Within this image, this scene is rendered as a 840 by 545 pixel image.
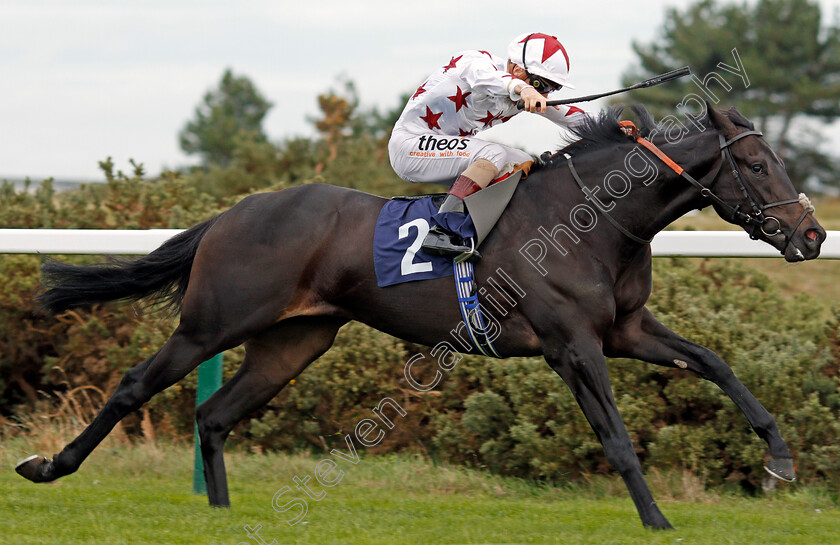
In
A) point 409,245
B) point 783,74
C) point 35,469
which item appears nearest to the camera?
point 409,245

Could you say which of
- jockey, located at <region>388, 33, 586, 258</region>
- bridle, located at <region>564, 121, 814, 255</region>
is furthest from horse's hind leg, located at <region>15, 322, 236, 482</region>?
bridle, located at <region>564, 121, 814, 255</region>

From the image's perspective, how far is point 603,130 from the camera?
4758mm

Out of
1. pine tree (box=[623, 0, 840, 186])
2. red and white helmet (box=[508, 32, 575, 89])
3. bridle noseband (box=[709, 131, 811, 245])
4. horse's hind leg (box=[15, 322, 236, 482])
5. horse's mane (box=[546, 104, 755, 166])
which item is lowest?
horse's hind leg (box=[15, 322, 236, 482])

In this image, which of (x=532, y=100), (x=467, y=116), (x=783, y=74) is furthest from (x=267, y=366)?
(x=783, y=74)

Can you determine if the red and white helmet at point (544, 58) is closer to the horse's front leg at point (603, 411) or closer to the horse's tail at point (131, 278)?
the horse's front leg at point (603, 411)

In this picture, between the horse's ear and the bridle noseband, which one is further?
the horse's ear

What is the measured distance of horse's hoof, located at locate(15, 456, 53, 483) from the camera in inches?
190

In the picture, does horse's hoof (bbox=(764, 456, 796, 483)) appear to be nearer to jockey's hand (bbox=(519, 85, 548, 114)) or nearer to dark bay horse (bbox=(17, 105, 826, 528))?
dark bay horse (bbox=(17, 105, 826, 528))

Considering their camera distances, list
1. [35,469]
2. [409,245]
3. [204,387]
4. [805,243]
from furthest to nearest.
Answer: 1. [204,387]
2. [35,469]
3. [409,245]
4. [805,243]

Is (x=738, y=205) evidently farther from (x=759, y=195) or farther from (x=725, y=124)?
(x=725, y=124)

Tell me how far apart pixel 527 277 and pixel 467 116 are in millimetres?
928

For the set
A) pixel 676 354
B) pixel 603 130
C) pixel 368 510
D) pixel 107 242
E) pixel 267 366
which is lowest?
pixel 368 510

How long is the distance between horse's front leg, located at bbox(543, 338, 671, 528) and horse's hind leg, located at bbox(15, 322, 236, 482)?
1619 millimetres

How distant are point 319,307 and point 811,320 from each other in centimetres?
360
